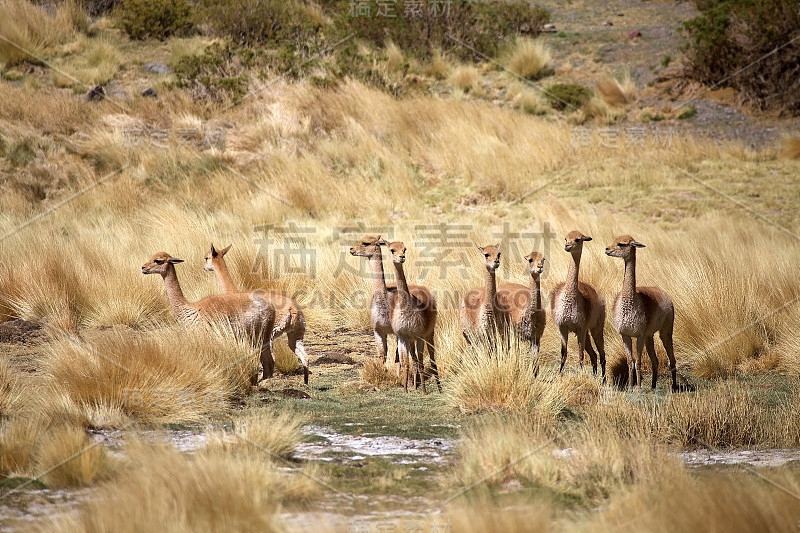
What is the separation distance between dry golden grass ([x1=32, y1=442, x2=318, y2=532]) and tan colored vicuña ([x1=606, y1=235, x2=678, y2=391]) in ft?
11.1

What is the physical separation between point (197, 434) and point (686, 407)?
341 centimetres

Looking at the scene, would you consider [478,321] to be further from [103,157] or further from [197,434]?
[103,157]

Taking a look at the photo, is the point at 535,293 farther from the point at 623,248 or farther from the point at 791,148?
the point at 791,148

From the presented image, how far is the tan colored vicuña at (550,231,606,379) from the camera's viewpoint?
762 cm

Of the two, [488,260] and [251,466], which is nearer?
[251,466]

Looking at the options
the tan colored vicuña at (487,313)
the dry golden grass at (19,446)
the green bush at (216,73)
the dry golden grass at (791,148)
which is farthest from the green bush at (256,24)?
the dry golden grass at (19,446)

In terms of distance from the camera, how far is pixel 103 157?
16.5 metres

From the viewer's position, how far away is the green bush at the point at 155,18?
21.1 m

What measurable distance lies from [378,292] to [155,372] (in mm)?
1966

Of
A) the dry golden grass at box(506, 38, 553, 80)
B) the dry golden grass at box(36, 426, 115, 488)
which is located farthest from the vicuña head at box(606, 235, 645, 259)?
the dry golden grass at box(506, 38, 553, 80)

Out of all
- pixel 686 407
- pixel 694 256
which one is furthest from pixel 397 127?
pixel 686 407

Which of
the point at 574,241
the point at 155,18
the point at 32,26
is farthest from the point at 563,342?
the point at 32,26

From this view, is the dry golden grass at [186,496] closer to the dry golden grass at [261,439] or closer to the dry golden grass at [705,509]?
the dry golden grass at [261,439]

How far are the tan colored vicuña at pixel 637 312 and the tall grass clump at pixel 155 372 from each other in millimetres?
3097
